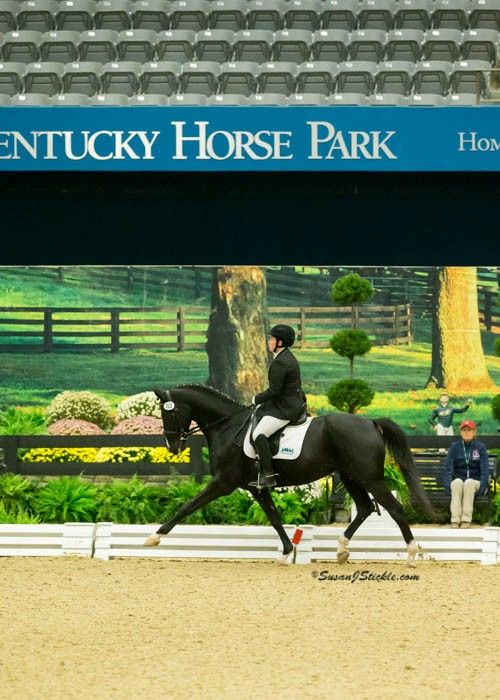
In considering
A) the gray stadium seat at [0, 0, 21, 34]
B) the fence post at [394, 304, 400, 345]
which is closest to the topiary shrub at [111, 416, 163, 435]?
the fence post at [394, 304, 400, 345]

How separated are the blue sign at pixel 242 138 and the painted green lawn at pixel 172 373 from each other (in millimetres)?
2396

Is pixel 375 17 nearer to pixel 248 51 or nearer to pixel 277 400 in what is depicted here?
pixel 248 51

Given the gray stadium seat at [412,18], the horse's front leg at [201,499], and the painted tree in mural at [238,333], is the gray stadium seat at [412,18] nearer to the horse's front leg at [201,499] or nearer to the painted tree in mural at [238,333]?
the painted tree in mural at [238,333]

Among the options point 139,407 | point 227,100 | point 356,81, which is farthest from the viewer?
point 356,81

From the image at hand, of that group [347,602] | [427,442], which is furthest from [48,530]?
[427,442]

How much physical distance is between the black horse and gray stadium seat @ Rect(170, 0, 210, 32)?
28.5 ft

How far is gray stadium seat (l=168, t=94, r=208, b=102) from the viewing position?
1619 cm

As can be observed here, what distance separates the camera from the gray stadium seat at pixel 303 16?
17.9 meters

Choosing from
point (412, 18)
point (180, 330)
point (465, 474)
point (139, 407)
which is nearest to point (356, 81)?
point (412, 18)

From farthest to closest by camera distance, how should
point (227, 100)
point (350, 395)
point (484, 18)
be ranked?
point (484, 18)
point (227, 100)
point (350, 395)

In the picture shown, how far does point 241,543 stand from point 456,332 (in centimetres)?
640

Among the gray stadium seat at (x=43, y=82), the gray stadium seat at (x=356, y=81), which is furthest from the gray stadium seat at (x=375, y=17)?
the gray stadium seat at (x=43, y=82)

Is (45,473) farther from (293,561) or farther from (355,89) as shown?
(355,89)

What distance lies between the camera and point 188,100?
1620 cm
